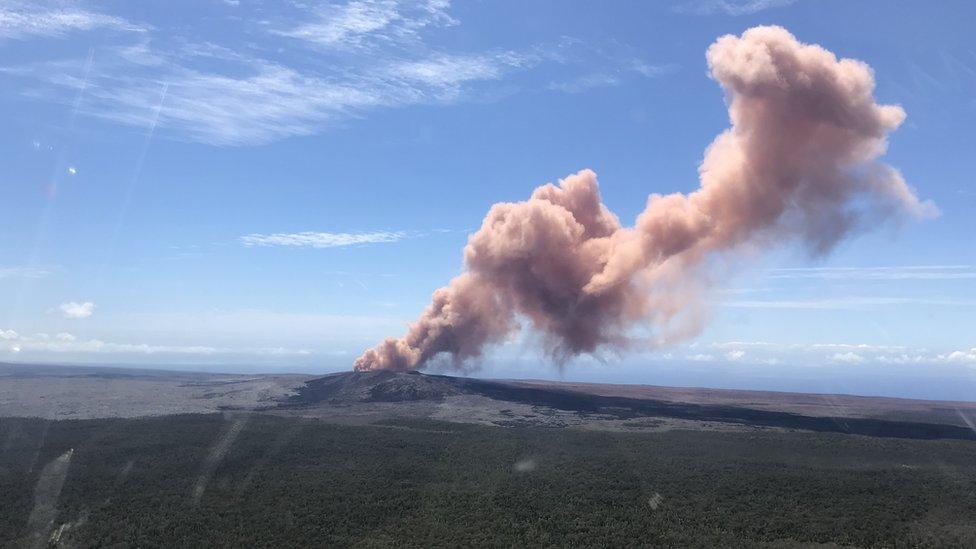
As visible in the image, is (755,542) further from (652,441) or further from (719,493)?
(652,441)

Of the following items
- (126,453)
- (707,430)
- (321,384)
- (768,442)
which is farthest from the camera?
(321,384)

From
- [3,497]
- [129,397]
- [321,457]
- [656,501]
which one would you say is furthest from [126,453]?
[129,397]

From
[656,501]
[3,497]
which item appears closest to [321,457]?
[3,497]

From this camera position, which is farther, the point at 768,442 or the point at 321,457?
the point at 768,442

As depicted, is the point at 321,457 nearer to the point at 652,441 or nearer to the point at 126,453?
the point at 126,453

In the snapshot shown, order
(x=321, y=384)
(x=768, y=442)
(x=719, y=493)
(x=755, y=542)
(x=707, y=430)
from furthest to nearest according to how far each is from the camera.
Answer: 1. (x=321, y=384)
2. (x=707, y=430)
3. (x=768, y=442)
4. (x=719, y=493)
5. (x=755, y=542)

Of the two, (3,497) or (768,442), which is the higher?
(768,442)
